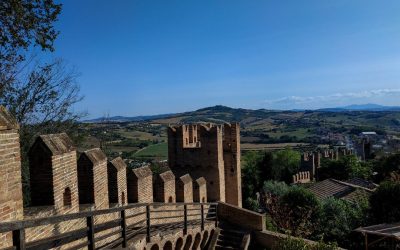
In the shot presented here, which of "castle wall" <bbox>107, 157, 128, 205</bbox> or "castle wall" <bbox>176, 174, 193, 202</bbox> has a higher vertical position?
"castle wall" <bbox>107, 157, 128, 205</bbox>

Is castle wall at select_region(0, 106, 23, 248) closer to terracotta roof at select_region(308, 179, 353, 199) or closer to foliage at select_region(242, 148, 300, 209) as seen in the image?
terracotta roof at select_region(308, 179, 353, 199)

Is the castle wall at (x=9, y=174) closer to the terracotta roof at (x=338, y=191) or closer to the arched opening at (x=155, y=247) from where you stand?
the arched opening at (x=155, y=247)

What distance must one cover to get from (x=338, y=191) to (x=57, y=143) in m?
30.2

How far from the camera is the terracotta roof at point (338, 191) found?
30.4 meters

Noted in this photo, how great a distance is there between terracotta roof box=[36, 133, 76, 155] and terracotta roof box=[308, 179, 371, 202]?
85.7ft

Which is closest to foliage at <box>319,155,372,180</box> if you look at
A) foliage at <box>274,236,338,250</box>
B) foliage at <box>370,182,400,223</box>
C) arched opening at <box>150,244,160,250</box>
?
foliage at <box>370,182,400,223</box>

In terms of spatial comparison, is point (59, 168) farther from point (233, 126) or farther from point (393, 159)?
point (393, 159)

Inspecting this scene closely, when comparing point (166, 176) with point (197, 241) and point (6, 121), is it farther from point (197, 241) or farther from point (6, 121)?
point (6, 121)

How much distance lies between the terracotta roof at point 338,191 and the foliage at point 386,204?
26.9 ft

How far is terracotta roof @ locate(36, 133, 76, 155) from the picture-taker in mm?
6844

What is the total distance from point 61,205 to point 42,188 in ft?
1.63

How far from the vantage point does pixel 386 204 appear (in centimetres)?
2064

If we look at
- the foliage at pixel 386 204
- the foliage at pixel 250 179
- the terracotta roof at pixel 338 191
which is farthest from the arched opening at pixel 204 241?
the foliage at pixel 250 179

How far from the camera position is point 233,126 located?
19.9 m
